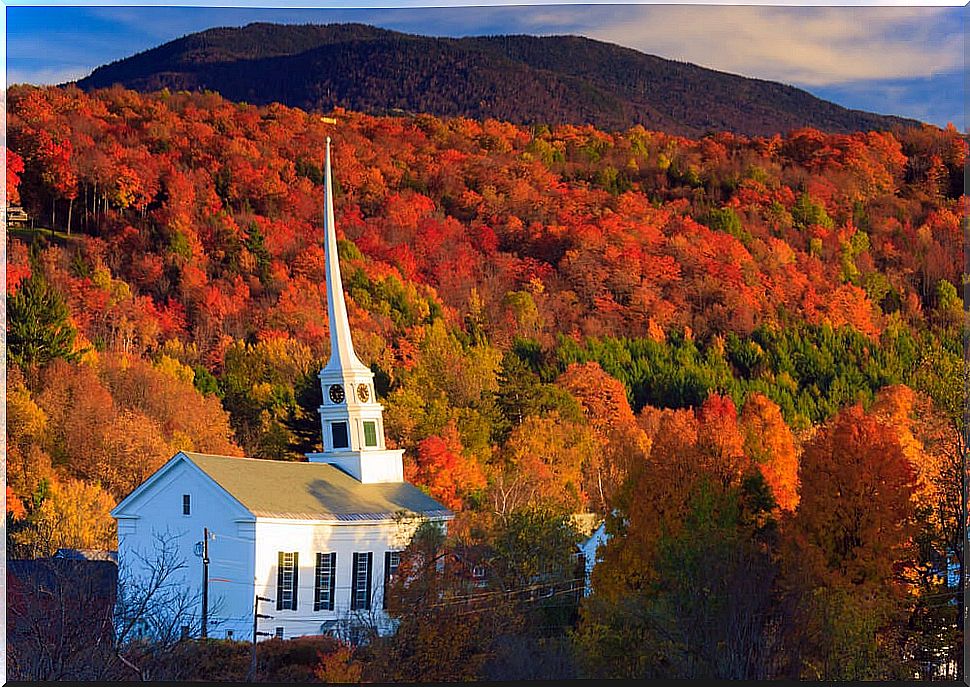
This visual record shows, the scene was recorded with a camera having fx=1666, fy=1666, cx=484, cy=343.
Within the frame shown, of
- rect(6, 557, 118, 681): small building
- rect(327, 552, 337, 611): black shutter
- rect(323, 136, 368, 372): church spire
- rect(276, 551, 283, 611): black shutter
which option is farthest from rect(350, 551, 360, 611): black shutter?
rect(323, 136, 368, 372): church spire

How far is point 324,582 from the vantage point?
28500 mm

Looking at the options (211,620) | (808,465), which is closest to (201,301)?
(211,620)

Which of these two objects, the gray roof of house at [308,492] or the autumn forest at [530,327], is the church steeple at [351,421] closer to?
the gray roof of house at [308,492]

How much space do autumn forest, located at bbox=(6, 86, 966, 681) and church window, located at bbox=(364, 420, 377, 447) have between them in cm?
232

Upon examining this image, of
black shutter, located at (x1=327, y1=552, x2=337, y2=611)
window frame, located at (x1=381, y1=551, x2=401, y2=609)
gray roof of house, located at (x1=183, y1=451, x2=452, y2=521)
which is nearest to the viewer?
gray roof of house, located at (x1=183, y1=451, x2=452, y2=521)

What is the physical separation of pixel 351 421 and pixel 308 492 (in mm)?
2634

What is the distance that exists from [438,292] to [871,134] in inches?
454

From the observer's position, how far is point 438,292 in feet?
132

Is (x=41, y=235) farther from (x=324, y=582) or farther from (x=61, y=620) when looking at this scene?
(x=324, y=582)

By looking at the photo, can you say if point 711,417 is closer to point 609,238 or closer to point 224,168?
point 609,238

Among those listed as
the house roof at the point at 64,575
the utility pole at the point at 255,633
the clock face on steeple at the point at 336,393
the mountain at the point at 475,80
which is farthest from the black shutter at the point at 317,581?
the mountain at the point at 475,80

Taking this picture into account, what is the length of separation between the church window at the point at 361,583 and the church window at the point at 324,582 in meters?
0.41

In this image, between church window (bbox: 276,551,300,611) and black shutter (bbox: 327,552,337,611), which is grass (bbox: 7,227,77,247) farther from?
church window (bbox: 276,551,300,611)

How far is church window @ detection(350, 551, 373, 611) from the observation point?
28797 millimetres
